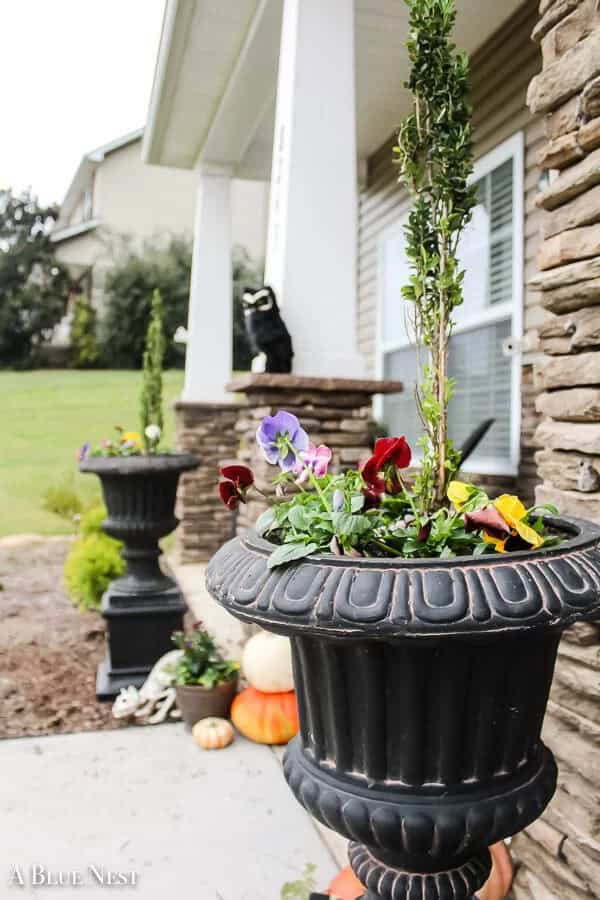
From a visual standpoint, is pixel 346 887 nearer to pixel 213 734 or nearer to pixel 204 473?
pixel 213 734

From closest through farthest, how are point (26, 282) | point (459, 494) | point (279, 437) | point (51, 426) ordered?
point (459, 494) → point (279, 437) → point (51, 426) → point (26, 282)

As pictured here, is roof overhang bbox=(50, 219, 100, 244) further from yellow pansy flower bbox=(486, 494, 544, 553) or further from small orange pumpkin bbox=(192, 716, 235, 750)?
yellow pansy flower bbox=(486, 494, 544, 553)

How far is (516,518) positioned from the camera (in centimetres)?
119

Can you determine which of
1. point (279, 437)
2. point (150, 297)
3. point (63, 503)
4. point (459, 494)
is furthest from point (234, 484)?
point (150, 297)

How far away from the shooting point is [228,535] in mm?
6574

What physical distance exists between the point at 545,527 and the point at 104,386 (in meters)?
10.0

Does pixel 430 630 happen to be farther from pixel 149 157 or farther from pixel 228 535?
pixel 149 157

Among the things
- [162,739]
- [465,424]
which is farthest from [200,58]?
[162,739]

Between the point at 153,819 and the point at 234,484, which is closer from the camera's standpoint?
the point at 234,484

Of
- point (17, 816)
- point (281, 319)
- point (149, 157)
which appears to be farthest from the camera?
point (149, 157)

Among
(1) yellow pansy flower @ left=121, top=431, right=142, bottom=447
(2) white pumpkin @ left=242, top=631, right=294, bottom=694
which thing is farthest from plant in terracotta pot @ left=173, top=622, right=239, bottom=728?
(1) yellow pansy flower @ left=121, top=431, right=142, bottom=447

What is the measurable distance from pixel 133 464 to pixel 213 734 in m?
1.29

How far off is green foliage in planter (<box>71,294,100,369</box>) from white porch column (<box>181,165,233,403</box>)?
5.29 meters

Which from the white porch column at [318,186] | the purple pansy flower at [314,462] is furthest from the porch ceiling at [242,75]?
the purple pansy flower at [314,462]
